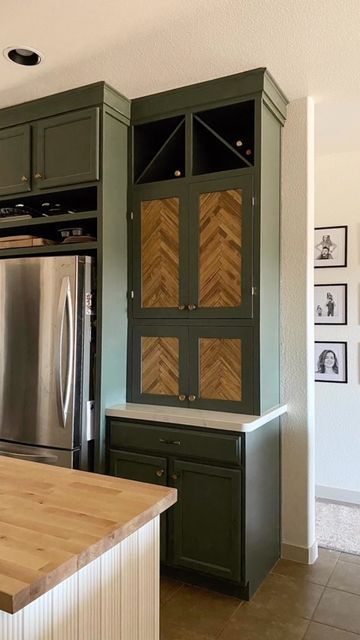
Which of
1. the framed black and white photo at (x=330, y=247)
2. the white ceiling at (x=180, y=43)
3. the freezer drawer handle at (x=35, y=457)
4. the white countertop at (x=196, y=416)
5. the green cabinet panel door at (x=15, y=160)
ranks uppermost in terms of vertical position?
the white ceiling at (x=180, y=43)

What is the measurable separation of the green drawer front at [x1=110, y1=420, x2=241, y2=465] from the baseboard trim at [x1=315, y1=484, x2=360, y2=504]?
1.77 m

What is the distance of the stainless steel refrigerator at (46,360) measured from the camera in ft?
8.79

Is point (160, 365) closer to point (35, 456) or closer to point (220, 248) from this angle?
point (220, 248)

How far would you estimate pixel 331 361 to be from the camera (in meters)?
3.85

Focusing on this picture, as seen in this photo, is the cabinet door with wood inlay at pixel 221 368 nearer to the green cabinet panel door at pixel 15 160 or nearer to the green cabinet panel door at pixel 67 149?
the green cabinet panel door at pixel 67 149

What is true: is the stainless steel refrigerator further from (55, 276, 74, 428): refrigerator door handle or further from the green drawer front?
the green drawer front

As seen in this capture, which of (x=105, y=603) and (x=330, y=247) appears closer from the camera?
(x=105, y=603)

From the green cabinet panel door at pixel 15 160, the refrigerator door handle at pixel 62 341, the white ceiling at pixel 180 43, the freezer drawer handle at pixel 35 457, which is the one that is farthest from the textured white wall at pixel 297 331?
the green cabinet panel door at pixel 15 160

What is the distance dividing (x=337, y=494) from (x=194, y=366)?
6.17ft

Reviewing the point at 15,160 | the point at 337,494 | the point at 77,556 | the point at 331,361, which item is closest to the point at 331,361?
the point at 331,361

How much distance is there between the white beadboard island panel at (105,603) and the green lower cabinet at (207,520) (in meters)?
1.06

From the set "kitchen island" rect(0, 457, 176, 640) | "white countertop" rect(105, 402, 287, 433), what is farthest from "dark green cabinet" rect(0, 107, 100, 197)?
"kitchen island" rect(0, 457, 176, 640)

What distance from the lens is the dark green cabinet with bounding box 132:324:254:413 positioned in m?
2.64

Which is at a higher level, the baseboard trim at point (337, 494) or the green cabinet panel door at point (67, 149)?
the green cabinet panel door at point (67, 149)
